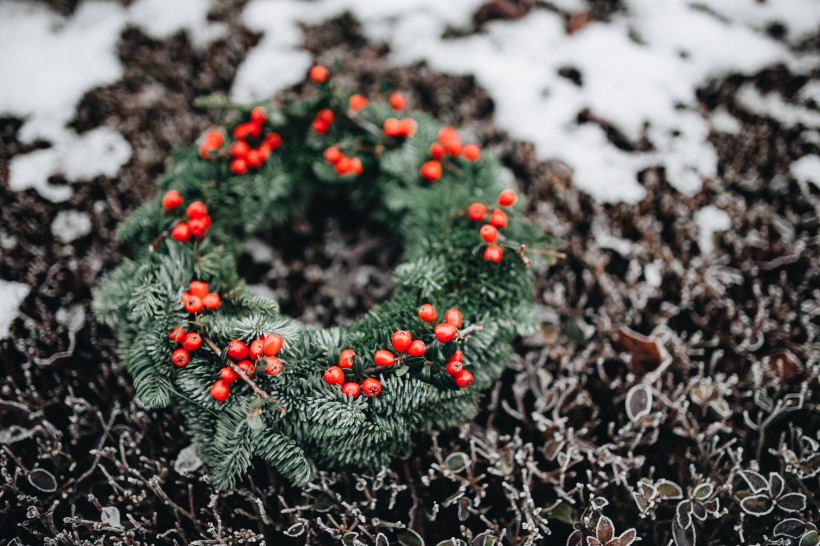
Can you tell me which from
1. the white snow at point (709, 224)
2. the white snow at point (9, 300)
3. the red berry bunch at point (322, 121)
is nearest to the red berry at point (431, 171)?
the red berry bunch at point (322, 121)

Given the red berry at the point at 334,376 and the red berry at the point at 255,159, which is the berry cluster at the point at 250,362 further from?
the red berry at the point at 255,159

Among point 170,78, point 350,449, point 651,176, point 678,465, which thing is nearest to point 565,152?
point 651,176

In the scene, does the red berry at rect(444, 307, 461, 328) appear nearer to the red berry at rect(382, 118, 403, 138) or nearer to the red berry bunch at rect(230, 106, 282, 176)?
the red berry at rect(382, 118, 403, 138)

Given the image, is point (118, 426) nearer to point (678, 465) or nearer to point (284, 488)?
point (284, 488)

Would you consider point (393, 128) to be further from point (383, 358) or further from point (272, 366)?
point (272, 366)

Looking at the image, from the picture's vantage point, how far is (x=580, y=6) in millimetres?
3992

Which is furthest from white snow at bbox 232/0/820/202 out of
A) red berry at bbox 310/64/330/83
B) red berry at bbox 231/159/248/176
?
red berry at bbox 231/159/248/176

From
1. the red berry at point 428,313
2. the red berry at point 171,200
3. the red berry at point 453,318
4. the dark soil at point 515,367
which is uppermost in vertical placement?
the red berry at point 171,200

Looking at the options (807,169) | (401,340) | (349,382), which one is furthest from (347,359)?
(807,169)

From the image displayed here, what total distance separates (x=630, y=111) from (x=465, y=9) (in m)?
1.51

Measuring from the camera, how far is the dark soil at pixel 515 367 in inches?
87.4

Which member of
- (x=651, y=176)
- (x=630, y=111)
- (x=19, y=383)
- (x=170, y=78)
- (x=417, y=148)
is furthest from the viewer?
(x=170, y=78)

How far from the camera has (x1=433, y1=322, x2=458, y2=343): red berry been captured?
1.93 metres

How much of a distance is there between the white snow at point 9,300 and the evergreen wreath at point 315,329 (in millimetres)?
655
